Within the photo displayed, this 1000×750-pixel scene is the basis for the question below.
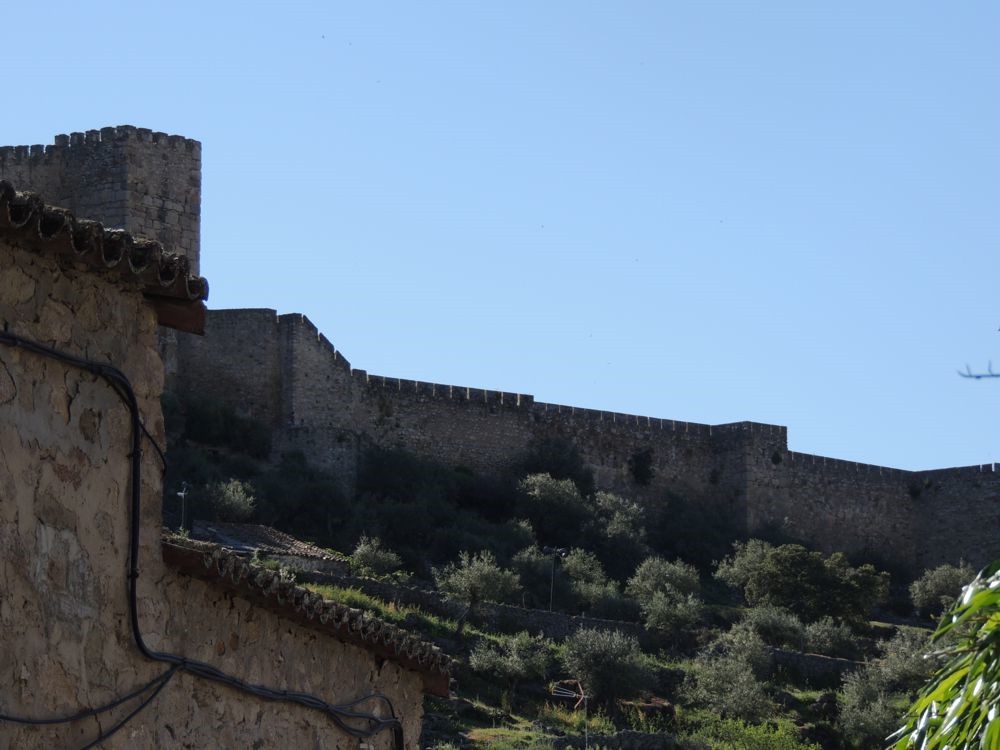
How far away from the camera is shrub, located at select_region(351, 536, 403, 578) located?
3397 centimetres

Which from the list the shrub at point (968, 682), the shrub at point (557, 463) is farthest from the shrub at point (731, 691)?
the shrub at point (968, 682)

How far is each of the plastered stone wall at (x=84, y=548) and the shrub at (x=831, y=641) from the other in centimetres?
2823

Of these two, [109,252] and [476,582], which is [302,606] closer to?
[109,252]

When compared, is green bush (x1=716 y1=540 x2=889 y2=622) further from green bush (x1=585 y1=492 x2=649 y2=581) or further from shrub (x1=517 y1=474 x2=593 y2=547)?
shrub (x1=517 y1=474 x2=593 y2=547)

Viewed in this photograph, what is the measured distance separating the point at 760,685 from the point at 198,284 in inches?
962

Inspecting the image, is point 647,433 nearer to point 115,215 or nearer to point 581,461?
point 581,461

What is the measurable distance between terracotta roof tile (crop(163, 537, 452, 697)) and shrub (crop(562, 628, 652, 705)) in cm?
1908

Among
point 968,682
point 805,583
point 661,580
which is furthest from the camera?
point 805,583

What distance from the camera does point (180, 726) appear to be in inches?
360

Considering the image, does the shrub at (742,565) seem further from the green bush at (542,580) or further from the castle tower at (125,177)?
the castle tower at (125,177)

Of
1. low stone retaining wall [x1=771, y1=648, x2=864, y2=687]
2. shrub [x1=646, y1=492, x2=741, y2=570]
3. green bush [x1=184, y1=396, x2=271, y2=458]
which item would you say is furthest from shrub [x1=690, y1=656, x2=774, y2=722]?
shrub [x1=646, y1=492, x2=741, y2=570]

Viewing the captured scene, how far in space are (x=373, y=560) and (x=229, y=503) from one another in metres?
2.51

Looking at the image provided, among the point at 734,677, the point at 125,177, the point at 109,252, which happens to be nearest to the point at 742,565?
the point at 734,677

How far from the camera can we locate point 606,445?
46500 millimetres
